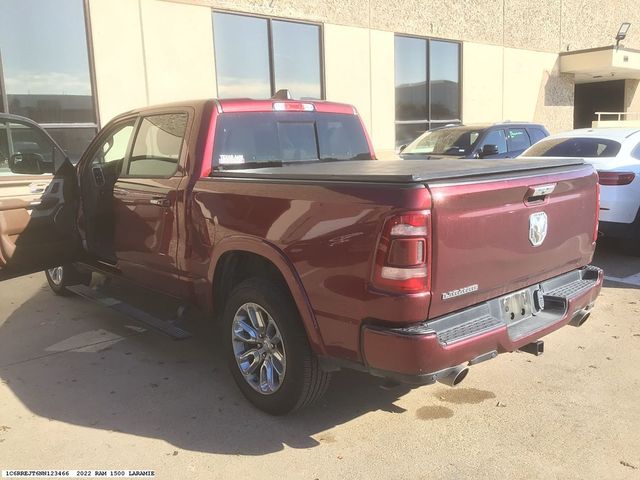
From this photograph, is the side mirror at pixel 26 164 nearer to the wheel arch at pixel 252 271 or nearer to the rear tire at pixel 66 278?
the rear tire at pixel 66 278

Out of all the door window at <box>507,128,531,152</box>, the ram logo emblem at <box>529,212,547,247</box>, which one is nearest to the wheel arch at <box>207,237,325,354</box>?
the ram logo emblem at <box>529,212,547,247</box>

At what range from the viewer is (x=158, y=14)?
9.84 meters

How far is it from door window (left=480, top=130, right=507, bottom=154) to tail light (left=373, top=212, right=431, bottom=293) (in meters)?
7.61

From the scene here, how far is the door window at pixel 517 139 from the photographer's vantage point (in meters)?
10.3

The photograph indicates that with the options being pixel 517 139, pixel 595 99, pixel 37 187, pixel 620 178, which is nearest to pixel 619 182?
pixel 620 178

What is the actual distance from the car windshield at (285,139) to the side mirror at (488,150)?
503 centimetres

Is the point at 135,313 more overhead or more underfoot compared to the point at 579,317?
more underfoot

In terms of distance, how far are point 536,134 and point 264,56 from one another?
5.45 m

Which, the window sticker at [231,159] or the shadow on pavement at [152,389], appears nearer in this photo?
the shadow on pavement at [152,389]

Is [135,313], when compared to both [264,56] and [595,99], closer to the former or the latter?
[264,56]

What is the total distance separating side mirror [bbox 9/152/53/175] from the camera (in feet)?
16.3

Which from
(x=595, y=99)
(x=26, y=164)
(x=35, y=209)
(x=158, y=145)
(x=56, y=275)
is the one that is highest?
(x=595, y=99)

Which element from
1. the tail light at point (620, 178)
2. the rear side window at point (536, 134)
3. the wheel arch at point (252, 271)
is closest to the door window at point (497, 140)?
the rear side window at point (536, 134)

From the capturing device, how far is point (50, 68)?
9000 mm
